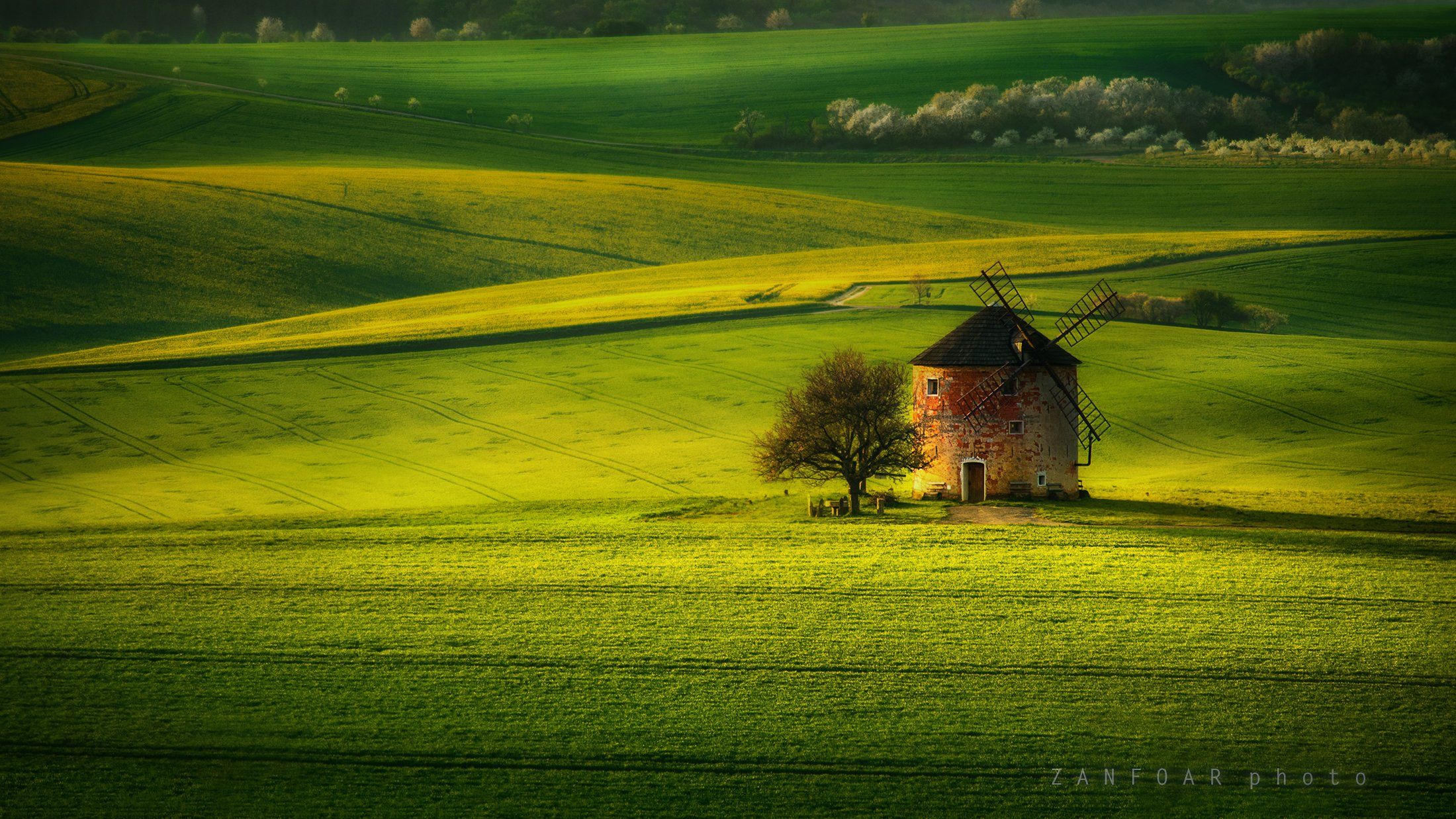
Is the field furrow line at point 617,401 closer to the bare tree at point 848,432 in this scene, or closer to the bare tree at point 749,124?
the bare tree at point 848,432

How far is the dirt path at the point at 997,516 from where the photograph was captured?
32938 millimetres

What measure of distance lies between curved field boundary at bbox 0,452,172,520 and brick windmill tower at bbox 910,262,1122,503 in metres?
21.9

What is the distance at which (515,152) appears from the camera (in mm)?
110750

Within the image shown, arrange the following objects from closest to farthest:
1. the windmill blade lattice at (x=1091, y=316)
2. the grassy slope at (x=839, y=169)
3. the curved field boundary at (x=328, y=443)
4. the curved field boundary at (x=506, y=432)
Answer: the curved field boundary at (x=328, y=443) < the curved field boundary at (x=506, y=432) < the windmill blade lattice at (x=1091, y=316) < the grassy slope at (x=839, y=169)

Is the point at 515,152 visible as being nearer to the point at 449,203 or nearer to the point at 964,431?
the point at 449,203

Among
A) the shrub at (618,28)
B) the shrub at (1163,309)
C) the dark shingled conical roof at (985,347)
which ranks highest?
the shrub at (618,28)

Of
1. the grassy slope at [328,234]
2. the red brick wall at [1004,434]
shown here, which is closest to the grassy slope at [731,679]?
the red brick wall at [1004,434]

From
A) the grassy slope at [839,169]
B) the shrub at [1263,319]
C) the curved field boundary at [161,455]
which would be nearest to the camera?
the curved field boundary at [161,455]

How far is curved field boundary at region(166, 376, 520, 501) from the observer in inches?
1636

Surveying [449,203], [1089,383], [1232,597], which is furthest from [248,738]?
[449,203]

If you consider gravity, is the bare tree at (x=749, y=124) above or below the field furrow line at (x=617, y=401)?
above

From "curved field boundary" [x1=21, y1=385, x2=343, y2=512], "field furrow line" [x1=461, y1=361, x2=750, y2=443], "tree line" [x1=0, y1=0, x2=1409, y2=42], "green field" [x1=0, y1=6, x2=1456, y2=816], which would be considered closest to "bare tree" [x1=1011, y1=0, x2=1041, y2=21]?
"tree line" [x1=0, y1=0, x2=1409, y2=42]

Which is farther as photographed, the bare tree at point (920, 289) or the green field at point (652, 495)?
the bare tree at point (920, 289)

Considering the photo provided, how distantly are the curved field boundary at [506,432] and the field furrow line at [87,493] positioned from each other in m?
12.9
